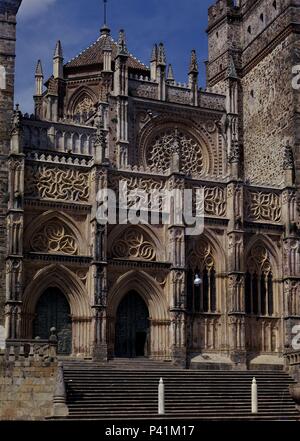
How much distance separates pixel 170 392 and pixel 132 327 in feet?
16.9

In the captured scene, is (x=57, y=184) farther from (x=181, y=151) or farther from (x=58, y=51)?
(x=58, y=51)

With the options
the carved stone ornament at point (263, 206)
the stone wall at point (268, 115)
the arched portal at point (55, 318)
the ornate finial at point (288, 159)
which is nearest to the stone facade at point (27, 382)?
the arched portal at point (55, 318)

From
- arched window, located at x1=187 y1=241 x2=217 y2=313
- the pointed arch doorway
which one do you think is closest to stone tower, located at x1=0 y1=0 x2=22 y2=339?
the pointed arch doorway

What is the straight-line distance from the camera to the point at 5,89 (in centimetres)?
3045

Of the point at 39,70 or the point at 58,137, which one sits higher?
the point at 39,70

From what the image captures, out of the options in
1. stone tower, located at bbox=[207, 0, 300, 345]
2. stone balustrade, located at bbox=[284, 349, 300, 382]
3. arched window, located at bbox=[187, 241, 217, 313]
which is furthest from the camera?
stone tower, located at bbox=[207, 0, 300, 345]

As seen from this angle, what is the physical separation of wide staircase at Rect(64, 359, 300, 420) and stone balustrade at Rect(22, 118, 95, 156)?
10.1 m

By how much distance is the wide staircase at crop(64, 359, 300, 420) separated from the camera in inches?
944

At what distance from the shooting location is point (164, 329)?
30.9 m

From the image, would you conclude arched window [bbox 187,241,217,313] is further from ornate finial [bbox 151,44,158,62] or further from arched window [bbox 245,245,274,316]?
ornate finial [bbox 151,44,158,62]

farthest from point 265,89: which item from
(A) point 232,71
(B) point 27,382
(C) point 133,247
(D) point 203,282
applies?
(B) point 27,382

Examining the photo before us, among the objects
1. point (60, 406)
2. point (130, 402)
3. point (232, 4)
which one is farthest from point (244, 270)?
point (232, 4)

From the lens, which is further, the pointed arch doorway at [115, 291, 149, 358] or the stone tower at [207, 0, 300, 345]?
the stone tower at [207, 0, 300, 345]

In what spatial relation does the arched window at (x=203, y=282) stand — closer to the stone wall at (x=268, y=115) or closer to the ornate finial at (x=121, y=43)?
the stone wall at (x=268, y=115)
